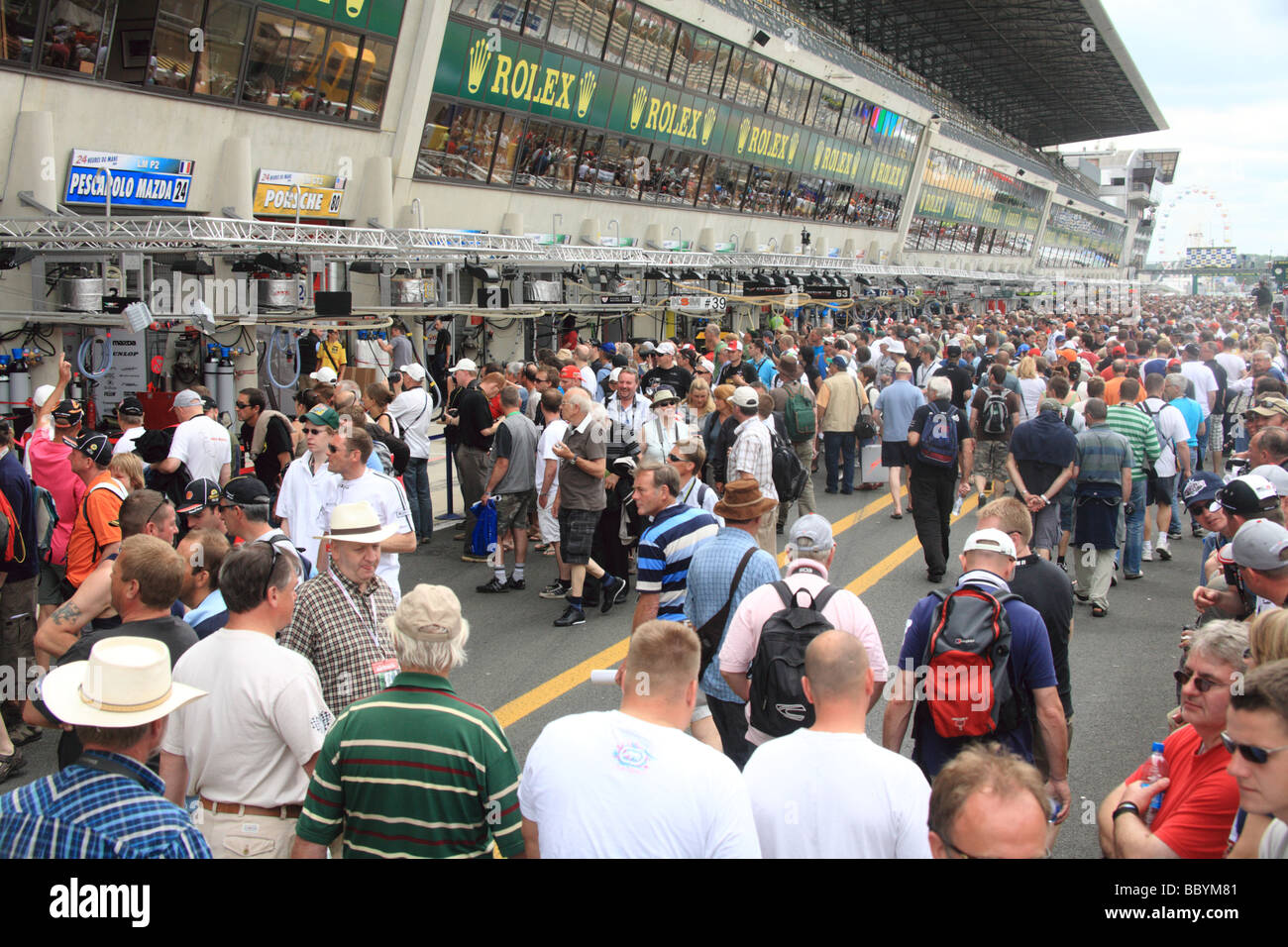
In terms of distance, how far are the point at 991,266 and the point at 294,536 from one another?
66844 millimetres

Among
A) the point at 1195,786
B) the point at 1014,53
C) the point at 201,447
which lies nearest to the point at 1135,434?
the point at 1195,786

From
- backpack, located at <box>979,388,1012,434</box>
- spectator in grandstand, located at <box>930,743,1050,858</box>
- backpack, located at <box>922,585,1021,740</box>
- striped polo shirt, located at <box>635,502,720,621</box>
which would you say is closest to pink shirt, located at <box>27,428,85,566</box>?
striped polo shirt, located at <box>635,502,720,621</box>

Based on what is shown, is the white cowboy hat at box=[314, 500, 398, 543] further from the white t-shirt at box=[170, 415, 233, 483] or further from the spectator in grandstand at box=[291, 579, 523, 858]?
the white t-shirt at box=[170, 415, 233, 483]

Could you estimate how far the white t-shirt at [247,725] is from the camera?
3.60 meters

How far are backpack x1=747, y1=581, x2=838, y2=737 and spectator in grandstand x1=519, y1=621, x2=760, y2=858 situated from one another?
116 centimetres

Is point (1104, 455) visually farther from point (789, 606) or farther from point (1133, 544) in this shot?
point (789, 606)

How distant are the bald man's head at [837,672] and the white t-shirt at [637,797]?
414 mm

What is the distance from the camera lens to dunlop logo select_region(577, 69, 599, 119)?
2366 centimetres

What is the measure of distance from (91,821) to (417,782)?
0.84 metres

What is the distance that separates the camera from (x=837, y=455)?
13875mm

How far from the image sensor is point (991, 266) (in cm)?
6750

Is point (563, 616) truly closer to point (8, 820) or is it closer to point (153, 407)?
point (8, 820)

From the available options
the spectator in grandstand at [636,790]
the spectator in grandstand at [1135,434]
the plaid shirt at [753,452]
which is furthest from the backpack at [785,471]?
the spectator in grandstand at [636,790]

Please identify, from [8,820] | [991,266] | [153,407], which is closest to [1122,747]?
[8,820]
